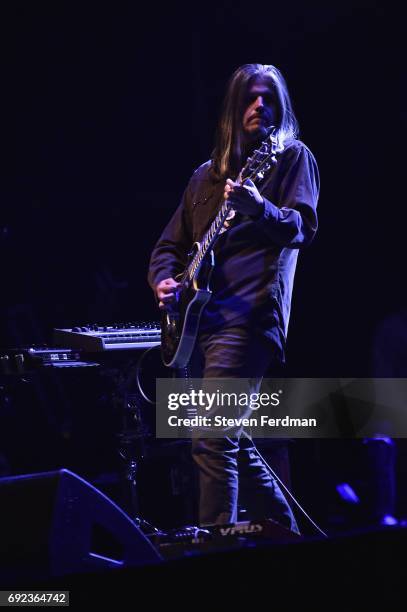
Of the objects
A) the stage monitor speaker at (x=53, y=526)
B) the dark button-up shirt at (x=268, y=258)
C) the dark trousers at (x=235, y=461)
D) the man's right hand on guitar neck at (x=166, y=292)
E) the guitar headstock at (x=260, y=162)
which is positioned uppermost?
the guitar headstock at (x=260, y=162)

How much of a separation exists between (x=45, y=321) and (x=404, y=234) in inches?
94.3

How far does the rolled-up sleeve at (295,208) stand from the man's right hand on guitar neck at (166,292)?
48 centimetres

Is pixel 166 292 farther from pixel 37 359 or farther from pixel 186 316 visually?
pixel 37 359

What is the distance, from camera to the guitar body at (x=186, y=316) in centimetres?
274

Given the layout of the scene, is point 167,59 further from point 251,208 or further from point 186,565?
point 186,565

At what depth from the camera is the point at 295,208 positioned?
2.71 meters

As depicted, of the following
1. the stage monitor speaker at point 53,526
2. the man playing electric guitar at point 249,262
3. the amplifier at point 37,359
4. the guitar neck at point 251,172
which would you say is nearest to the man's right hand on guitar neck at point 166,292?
the man playing electric guitar at point 249,262

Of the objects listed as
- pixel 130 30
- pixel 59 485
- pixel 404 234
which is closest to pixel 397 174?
pixel 404 234

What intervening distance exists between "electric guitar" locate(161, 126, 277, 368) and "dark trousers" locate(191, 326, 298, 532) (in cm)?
8

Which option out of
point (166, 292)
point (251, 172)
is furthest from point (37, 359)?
point (251, 172)

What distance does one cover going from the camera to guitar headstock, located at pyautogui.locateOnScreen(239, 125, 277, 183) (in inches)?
105

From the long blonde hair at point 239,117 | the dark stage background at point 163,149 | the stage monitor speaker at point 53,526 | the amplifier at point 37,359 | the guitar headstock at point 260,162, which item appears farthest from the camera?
the dark stage background at point 163,149

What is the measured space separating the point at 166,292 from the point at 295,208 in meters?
0.61

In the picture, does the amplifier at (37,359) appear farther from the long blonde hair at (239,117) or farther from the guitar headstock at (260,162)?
the guitar headstock at (260,162)
